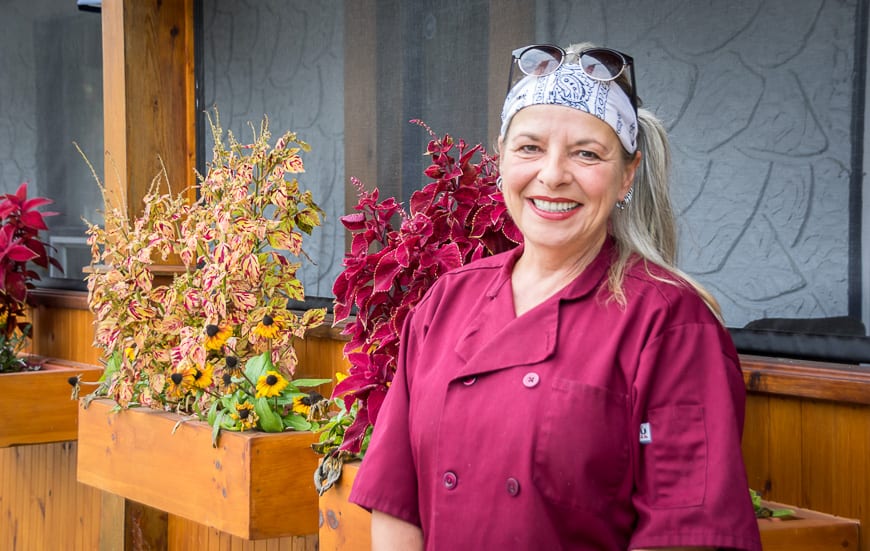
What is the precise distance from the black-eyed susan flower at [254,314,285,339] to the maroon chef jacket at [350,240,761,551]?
4.49ft

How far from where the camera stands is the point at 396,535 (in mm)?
1754

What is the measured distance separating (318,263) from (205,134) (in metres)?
0.79

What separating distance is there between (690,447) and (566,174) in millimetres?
465

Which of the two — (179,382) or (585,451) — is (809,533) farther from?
(179,382)

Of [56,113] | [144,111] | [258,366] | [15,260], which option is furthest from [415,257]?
[56,113]

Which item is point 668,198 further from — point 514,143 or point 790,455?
point 790,455

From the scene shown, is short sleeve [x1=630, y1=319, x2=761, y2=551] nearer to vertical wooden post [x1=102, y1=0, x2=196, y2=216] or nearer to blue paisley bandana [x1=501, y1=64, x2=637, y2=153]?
blue paisley bandana [x1=501, y1=64, x2=637, y2=153]

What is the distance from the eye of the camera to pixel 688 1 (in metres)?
2.46

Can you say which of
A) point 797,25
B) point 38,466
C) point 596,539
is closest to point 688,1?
point 797,25

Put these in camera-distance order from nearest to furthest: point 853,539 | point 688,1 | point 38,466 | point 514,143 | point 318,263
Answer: point 514,143 < point 853,539 < point 688,1 < point 318,263 < point 38,466

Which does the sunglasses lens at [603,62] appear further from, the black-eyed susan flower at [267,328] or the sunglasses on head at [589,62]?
the black-eyed susan flower at [267,328]

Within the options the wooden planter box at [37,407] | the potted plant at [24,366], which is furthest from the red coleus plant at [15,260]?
the wooden planter box at [37,407]

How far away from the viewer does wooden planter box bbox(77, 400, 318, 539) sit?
8.61 feet

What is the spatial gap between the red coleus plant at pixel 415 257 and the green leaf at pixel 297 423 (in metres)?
0.33
